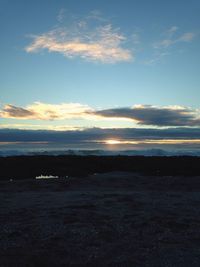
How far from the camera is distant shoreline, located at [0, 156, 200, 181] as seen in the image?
3687 cm

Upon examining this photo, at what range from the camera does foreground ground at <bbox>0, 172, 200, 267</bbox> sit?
1007cm

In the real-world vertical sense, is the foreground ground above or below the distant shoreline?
below

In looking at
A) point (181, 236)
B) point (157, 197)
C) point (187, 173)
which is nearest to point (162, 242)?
point (181, 236)

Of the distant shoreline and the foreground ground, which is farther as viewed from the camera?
the distant shoreline

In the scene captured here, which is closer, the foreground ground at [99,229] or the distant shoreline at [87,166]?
the foreground ground at [99,229]

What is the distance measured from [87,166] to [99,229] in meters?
30.1

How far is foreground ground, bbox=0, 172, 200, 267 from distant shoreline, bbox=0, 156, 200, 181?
14911 mm

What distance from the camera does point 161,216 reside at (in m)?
14.9

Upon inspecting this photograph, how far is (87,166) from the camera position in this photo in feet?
141

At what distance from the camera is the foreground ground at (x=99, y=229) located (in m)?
10.1

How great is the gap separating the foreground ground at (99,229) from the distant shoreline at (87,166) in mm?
14911

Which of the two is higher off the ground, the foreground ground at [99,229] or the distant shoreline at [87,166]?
the distant shoreline at [87,166]

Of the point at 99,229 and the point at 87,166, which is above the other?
the point at 87,166

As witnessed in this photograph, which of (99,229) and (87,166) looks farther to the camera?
(87,166)
